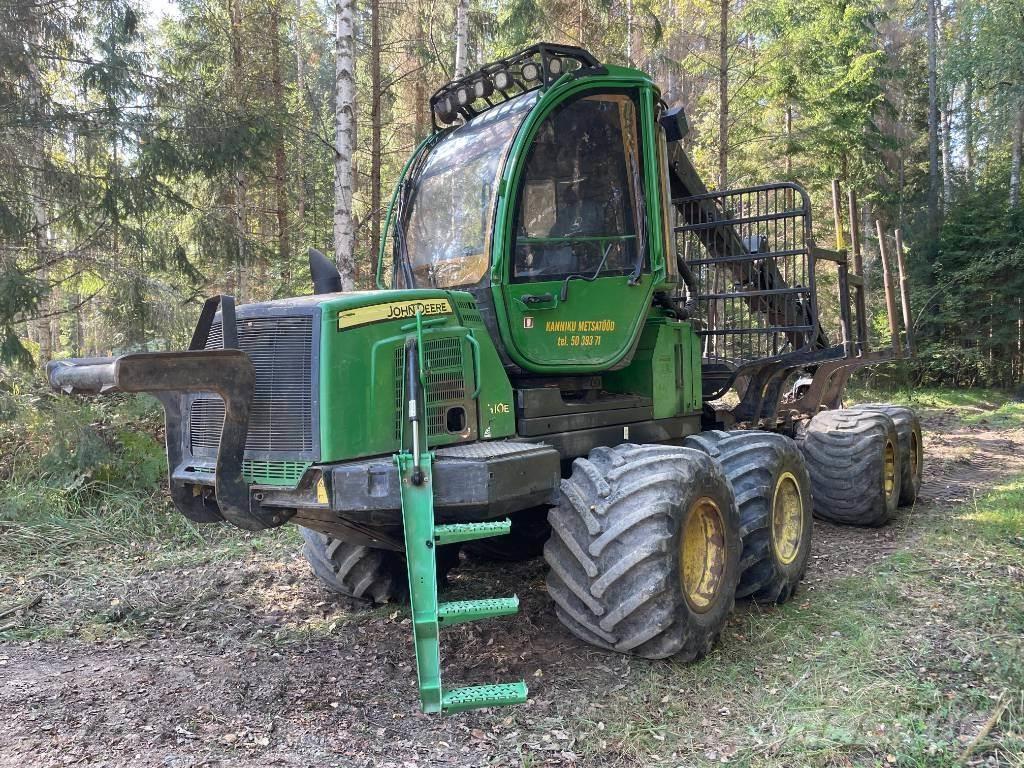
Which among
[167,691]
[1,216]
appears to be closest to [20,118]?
[1,216]

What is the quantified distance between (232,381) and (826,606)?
3667 millimetres

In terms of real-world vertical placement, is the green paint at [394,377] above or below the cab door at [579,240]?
below

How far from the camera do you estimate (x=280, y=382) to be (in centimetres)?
356

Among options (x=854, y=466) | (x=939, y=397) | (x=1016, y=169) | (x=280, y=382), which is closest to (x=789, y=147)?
(x=939, y=397)

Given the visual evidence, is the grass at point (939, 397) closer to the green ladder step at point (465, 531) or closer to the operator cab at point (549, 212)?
the operator cab at point (549, 212)

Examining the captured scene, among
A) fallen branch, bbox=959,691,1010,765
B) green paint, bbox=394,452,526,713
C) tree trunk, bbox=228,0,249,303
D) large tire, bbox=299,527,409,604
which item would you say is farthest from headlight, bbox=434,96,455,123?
tree trunk, bbox=228,0,249,303

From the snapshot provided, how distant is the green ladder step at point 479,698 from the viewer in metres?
3.09

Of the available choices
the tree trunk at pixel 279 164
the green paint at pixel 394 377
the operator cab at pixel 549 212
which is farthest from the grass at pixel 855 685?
the tree trunk at pixel 279 164

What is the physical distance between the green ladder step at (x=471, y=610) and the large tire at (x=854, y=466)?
420cm

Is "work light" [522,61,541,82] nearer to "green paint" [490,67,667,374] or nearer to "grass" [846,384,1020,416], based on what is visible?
"green paint" [490,67,667,374]

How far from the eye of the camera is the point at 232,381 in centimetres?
344

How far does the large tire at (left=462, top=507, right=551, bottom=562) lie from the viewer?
5043 millimetres

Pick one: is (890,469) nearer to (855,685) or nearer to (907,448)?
(907,448)

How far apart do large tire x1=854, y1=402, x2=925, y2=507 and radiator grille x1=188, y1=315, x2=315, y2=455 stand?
572 centimetres
